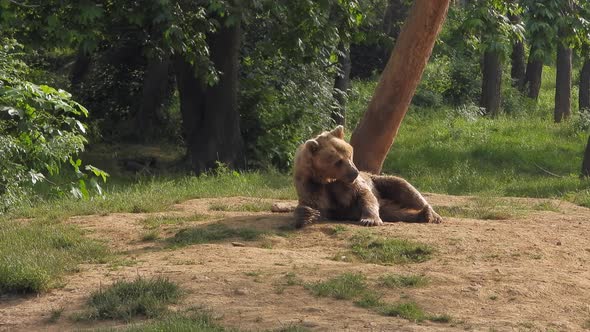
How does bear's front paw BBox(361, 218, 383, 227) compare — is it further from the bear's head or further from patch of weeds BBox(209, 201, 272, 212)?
patch of weeds BBox(209, 201, 272, 212)

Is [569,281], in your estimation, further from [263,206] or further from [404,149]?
[404,149]

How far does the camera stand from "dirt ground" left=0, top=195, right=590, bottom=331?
6.82 metres

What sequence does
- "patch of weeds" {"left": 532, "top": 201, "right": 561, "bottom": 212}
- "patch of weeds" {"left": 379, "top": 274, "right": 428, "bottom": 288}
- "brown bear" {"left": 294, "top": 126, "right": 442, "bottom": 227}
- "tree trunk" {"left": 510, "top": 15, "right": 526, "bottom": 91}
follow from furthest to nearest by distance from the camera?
"tree trunk" {"left": 510, "top": 15, "right": 526, "bottom": 91} < "patch of weeds" {"left": 532, "top": 201, "right": 561, "bottom": 212} < "brown bear" {"left": 294, "top": 126, "right": 442, "bottom": 227} < "patch of weeds" {"left": 379, "top": 274, "right": 428, "bottom": 288}

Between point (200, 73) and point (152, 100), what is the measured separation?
483 cm

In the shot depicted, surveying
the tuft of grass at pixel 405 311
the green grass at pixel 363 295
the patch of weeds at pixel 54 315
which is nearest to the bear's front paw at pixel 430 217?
the green grass at pixel 363 295

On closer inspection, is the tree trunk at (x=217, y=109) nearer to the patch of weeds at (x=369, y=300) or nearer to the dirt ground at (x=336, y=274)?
the dirt ground at (x=336, y=274)

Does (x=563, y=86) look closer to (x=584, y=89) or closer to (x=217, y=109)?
(x=584, y=89)

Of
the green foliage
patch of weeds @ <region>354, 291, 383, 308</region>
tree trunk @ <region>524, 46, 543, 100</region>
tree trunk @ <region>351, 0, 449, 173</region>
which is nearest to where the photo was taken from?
patch of weeds @ <region>354, 291, 383, 308</region>

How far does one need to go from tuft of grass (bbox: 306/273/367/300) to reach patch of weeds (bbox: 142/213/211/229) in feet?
9.56

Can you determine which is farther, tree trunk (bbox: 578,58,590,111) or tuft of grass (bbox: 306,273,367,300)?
tree trunk (bbox: 578,58,590,111)

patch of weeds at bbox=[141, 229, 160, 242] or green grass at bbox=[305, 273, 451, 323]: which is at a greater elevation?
green grass at bbox=[305, 273, 451, 323]

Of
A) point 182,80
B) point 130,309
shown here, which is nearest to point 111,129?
point 182,80

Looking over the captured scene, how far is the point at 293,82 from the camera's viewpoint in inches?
744

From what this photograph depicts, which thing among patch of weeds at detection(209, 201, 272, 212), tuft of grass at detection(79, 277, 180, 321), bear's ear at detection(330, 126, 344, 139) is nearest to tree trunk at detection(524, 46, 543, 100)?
patch of weeds at detection(209, 201, 272, 212)
